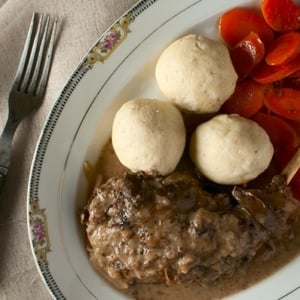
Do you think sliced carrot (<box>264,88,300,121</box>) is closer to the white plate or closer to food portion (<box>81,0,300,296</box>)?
food portion (<box>81,0,300,296</box>)

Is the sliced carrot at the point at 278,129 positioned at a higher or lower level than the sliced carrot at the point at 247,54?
lower

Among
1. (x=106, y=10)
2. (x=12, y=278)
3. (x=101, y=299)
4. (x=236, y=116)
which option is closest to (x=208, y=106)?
(x=236, y=116)

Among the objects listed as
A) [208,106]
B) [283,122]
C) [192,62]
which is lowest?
[283,122]

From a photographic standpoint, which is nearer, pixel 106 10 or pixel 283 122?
pixel 283 122

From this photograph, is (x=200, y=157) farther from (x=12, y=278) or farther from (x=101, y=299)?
(x=12, y=278)

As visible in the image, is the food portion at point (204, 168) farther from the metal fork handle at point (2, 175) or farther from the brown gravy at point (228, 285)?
the metal fork handle at point (2, 175)

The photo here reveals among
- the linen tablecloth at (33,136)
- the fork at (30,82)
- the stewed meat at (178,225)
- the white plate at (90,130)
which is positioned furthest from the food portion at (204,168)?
the fork at (30,82)

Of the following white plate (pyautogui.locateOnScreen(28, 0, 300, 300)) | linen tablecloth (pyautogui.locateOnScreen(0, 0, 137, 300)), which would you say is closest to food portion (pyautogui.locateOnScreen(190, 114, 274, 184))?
white plate (pyautogui.locateOnScreen(28, 0, 300, 300))

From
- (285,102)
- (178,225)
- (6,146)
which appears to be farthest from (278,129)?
(6,146)
